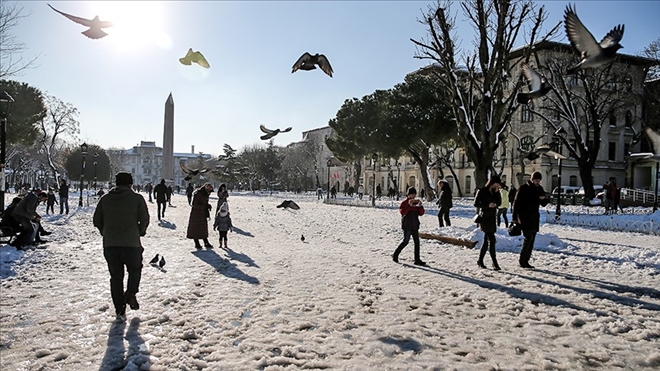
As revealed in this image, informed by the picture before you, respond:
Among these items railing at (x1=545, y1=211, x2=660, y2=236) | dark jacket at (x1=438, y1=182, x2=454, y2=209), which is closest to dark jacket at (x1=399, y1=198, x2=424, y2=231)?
dark jacket at (x1=438, y1=182, x2=454, y2=209)

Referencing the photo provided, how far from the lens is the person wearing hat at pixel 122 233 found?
5.25m

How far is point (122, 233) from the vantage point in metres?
5.26

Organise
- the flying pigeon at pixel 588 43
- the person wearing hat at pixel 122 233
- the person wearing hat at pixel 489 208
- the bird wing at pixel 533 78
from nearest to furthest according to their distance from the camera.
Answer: the person wearing hat at pixel 122 233 < the flying pigeon at pixel 588 43 < the person wearing hat at pixel 489 208 < the bird wing at pixel 533 78

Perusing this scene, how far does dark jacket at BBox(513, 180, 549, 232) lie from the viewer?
8234mm

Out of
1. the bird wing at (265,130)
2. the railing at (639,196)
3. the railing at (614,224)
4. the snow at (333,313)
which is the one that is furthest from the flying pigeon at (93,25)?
the railing at (639,196)

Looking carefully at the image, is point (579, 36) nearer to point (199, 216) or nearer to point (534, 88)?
point (534, 88)

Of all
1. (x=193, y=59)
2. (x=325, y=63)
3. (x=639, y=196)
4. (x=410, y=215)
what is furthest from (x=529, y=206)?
(x=639, y=196)

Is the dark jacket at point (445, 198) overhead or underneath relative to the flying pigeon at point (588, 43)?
underneath

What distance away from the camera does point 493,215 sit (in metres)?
8.23

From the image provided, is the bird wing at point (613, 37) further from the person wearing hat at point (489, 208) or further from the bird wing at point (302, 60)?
the bird wing at point (302, 60)

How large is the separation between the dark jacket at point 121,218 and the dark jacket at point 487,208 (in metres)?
5.66

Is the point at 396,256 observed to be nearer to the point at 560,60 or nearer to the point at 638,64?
the point at 560,60

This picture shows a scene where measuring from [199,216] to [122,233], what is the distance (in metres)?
5.56

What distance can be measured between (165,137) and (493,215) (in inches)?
1426
